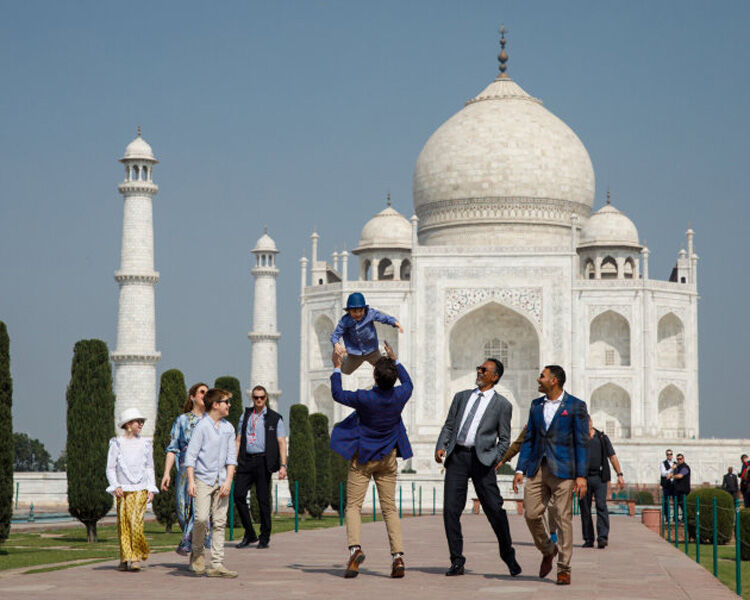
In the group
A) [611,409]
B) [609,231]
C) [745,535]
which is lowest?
[745,535]

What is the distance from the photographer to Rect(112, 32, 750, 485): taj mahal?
3562 centimetres

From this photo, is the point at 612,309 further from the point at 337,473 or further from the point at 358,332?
the point at 358,332

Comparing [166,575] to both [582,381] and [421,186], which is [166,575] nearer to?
[582,381]

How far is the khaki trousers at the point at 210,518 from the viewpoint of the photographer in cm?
786

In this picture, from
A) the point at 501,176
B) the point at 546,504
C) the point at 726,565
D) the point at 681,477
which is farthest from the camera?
the point at 501,176

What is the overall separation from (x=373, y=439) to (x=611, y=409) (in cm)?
2955

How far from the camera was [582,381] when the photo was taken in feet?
117

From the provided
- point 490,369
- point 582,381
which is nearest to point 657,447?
point 582,381

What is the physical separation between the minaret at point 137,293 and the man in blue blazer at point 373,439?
23.3 metres

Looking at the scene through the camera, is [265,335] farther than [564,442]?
Yes

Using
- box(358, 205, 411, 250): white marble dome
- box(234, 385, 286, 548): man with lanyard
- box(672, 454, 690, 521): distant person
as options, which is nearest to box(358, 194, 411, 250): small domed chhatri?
box(358, 205, 411, 250): white marble dome

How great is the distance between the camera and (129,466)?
326 inches

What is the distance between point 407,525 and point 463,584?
7.34 m

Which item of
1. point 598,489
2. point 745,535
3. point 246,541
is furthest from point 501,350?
point 246,541
